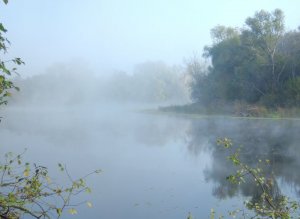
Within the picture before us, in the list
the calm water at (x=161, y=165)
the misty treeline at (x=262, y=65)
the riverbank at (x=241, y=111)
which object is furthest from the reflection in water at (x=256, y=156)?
the misty treeline at (x=262, y=65)

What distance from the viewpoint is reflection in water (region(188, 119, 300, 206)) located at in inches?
299

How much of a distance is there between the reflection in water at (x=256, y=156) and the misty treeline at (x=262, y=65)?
401 inches

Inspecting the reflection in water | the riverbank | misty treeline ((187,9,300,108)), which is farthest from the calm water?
misty treeline ((187,9,300,108))

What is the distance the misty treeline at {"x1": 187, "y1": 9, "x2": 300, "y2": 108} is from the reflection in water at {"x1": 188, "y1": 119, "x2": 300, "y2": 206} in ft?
33.4

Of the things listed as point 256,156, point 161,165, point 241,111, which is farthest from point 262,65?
point 161,165

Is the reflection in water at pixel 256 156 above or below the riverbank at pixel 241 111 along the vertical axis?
below

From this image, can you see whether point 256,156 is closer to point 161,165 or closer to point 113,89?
point 161,165

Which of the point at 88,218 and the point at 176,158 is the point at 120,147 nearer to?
the point at 176,158

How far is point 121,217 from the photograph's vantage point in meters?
6.21

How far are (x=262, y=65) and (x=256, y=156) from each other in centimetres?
1821

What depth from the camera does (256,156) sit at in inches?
438

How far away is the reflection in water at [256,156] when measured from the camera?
7.60m

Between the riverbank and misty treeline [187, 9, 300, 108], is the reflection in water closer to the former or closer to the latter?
the riverbank

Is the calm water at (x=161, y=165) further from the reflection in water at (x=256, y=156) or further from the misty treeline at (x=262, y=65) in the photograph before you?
the misty treeline at (x=262, y=65)
